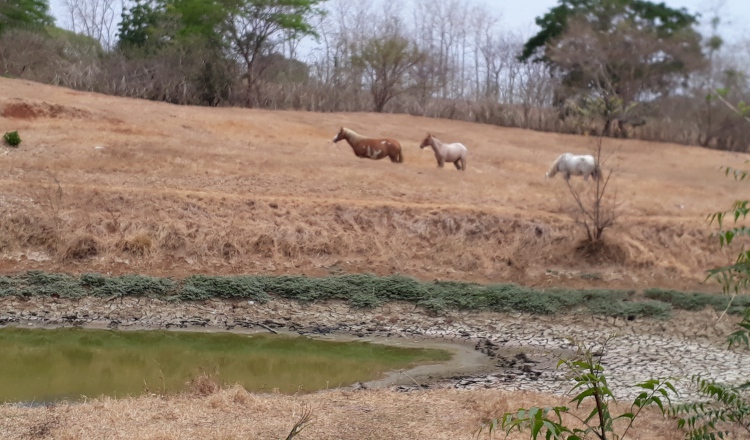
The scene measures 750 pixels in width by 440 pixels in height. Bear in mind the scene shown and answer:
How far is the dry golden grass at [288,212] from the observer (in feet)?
59.7

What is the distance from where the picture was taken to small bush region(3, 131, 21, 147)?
23.1 meters

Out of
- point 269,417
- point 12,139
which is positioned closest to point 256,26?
point 12,139

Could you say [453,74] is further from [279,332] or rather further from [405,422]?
[405,422]

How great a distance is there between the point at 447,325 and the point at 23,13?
127 feet

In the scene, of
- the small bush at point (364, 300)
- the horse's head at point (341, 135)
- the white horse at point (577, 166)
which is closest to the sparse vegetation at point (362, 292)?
the small bush at point (364, 300)

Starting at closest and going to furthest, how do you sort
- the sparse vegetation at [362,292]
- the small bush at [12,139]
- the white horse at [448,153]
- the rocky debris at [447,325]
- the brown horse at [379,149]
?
the rocky debris at [447,325] → the sparse vegetation at [362,292] → the small bush at [12,139] → the brown horse at [379,149] → the white horse at [448,153]

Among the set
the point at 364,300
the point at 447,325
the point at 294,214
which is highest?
the point at 294,214

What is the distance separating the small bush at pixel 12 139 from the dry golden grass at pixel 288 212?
0.33 meters

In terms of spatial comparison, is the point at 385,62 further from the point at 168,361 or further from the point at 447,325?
the point at 168,361

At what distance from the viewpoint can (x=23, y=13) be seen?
4516 cm

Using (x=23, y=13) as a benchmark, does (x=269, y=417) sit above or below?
below

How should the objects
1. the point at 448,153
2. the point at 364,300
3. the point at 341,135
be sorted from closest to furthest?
the point at 364,300
the point at 448,153
the point at 341,135

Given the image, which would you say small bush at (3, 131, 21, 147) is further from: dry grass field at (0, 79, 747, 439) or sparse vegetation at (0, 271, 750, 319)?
sparse vegetation at (0, 271, 750, 319)

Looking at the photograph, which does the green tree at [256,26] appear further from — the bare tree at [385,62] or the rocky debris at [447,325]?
the rocky debris at [447,325]
